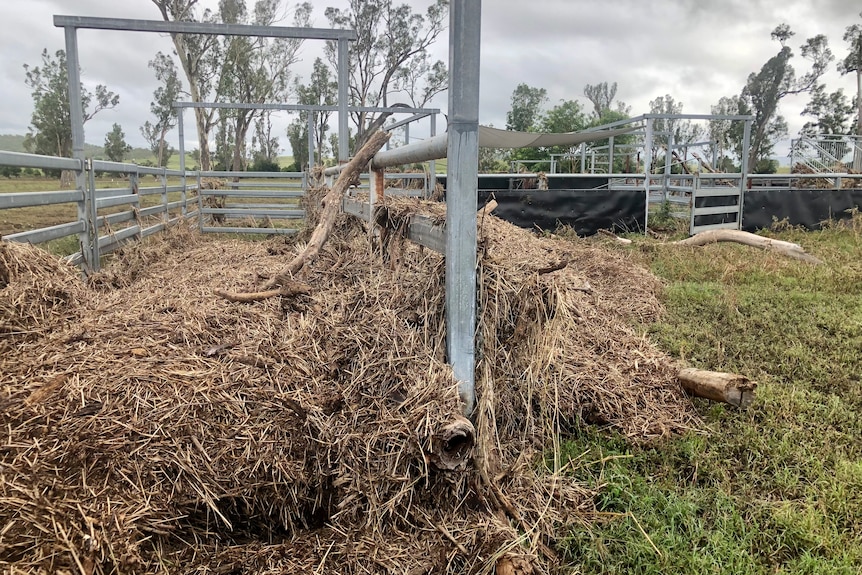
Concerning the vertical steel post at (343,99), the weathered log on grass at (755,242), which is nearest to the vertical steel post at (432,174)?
the vertical steel post at (343,99)

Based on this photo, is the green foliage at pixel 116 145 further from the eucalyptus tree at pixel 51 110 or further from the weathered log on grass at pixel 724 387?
the weathered log on grass at pixel 724 387

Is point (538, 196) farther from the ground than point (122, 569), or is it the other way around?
point (538, 196)

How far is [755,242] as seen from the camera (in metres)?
9.32

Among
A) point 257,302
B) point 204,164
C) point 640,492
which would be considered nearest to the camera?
point 640,492

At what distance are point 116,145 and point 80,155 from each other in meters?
46.5

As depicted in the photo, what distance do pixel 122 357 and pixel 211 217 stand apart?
9964 millimetres

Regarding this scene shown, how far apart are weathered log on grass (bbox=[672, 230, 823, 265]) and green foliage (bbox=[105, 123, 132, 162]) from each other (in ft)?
150

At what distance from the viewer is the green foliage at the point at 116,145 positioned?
4466cm

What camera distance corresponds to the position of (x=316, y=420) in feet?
7.16

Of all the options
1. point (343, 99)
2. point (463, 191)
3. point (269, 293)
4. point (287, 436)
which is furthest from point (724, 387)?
point (343, 99)

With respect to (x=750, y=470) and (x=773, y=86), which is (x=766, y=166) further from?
(x=750, y=470)

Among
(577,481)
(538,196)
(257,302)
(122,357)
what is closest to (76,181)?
(257,302)

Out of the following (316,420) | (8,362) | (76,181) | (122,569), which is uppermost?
(76,181)

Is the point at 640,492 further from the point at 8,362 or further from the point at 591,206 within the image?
the point at 591,206
